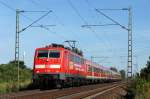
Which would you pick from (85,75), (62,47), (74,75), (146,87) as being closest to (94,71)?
(85,75)

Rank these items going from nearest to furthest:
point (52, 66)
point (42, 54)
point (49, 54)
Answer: point (52, 66) → point (49, 54) → point (42, 54)

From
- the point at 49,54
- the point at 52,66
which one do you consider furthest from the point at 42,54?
the point at 52,66

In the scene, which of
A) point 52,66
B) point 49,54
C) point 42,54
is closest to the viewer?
point 52,66

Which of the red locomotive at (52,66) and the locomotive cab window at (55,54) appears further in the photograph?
the locomotive cab window at (55,54)

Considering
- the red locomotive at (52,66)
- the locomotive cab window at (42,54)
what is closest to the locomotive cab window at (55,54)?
the red locomotive at (52,66)

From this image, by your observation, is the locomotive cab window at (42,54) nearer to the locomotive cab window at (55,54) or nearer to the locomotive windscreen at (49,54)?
the locomotive windscreen at (49,54)

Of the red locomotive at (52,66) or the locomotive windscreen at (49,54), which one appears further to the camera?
the locomotive windscreen at (49,54)

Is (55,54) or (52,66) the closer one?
(52,66)

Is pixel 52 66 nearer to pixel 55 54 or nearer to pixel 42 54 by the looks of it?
pixel 55 54

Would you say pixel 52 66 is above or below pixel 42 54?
below

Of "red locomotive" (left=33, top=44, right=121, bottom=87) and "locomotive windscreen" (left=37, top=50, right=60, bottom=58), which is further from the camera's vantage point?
"locomotive windscreen" (left=37, top=50, right=60, bottom=58)

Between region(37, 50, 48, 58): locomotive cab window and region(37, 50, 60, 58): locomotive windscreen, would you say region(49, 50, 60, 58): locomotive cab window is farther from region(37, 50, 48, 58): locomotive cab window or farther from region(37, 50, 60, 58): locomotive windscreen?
region(37, 50, 48, 58): locomotive cab window

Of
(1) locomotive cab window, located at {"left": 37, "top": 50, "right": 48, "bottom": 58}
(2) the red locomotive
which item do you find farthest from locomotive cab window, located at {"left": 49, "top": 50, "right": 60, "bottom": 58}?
(1) locomotive cab window, located at {"left": 37, "top": 50, "right": 48, "bottom": 58}

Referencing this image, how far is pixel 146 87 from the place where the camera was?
1099 inches
